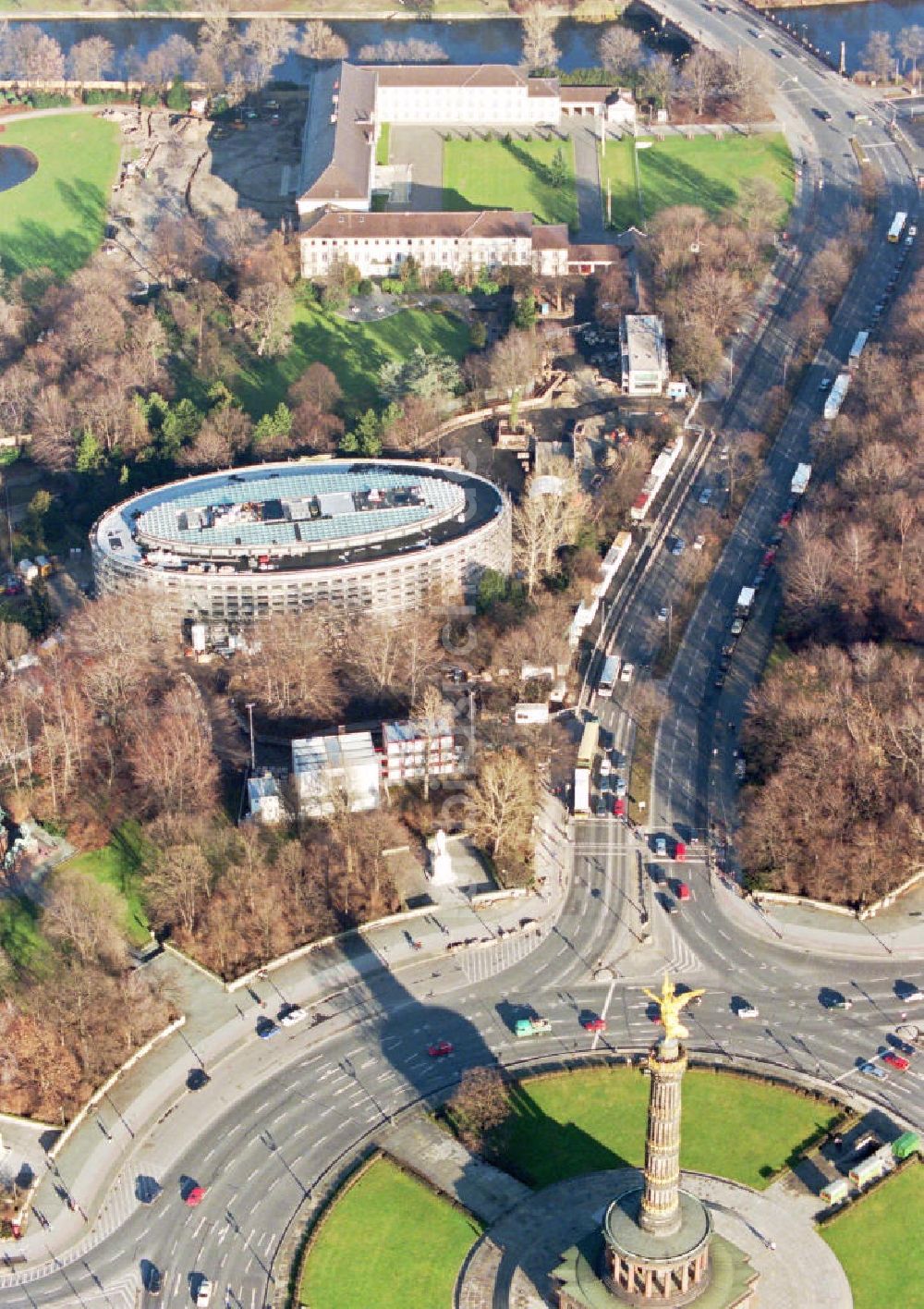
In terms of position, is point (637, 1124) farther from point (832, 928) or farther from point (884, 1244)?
point (832, 928)

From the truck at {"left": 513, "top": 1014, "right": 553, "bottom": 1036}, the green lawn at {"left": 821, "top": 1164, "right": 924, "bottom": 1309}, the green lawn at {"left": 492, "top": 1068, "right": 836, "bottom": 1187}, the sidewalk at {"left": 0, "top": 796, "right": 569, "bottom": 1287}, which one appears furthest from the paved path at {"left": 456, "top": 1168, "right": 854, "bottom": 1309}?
the sidewalk at {"left": 0, "top": 796, "right": 569, "bottom": 1287}

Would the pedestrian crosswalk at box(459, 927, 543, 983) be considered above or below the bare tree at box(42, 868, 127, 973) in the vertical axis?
below

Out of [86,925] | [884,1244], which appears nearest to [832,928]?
[884,1244]

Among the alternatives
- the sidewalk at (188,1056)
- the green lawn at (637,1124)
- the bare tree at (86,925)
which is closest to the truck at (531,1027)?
the green lawn at (637,1124)

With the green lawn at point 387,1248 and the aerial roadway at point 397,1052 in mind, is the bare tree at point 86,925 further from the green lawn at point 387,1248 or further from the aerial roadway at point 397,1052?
the green lawn at point 387,1248

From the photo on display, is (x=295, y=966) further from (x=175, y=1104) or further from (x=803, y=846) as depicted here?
(x=803, y=846)

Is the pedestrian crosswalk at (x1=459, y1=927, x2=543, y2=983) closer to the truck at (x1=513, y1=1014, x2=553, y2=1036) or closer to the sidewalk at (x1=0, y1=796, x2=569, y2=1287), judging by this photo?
the sidewalk at (x1=0, y1=796, x2=569, y2=1287)
